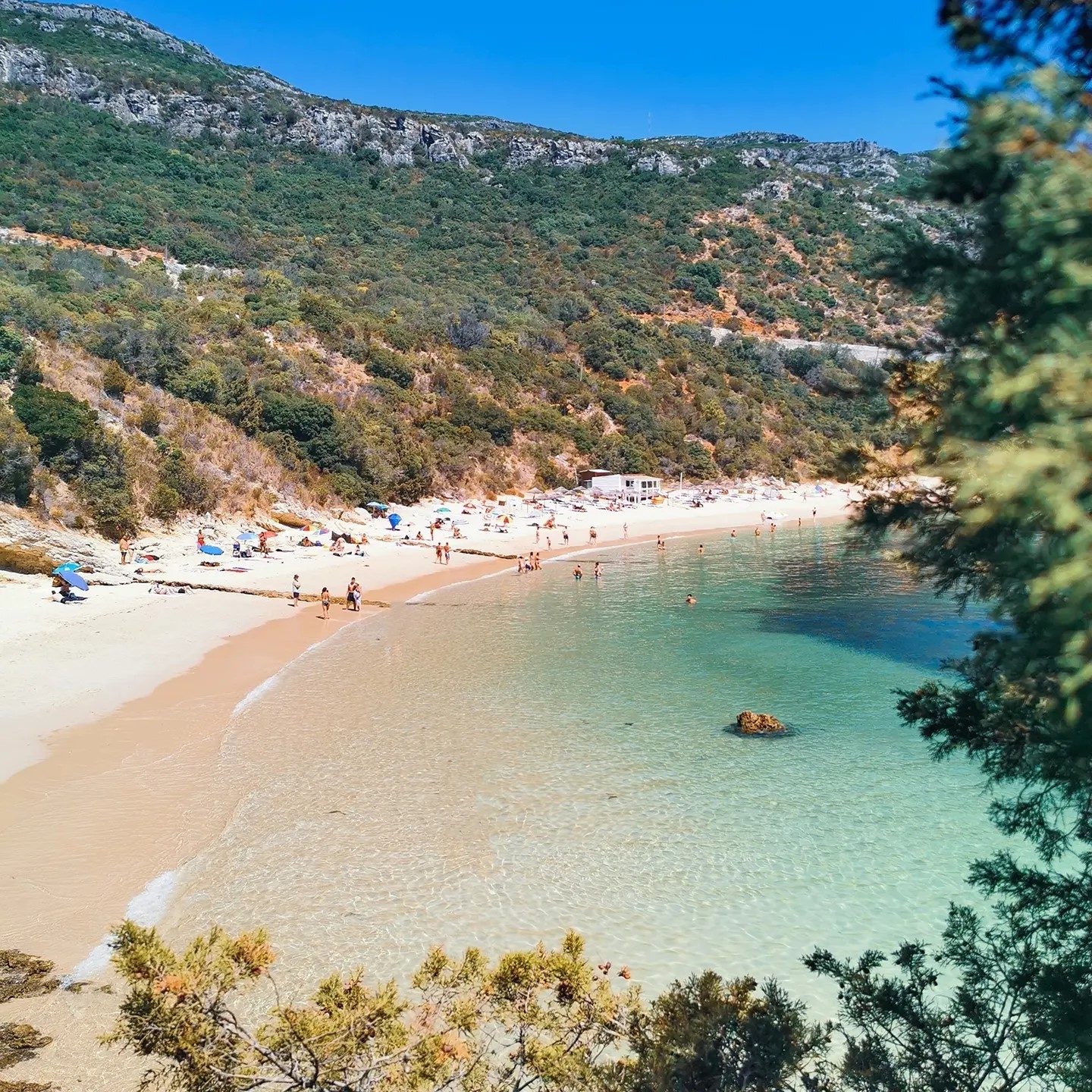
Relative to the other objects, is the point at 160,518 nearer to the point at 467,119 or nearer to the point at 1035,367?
the point at 1035,367

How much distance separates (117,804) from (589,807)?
21.4 ft

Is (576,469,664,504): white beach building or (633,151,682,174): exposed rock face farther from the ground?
(633,151,682,174): exposed rock face

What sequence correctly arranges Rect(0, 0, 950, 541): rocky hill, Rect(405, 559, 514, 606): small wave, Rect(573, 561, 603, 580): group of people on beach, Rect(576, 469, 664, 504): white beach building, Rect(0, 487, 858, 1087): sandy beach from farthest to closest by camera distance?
Rect(576, 469, 664, 504): white beach building, Rect(0, 0, 950, 541): rocky hill, Rect(573, 561, 603, 580): group of people on beach, Rect(405, 559, 514, 606): small wave, Rect(0, 487, 858, 1087): sandy beach

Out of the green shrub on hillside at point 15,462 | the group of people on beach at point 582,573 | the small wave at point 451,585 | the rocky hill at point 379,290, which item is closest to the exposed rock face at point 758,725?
the rocky hill at point 379,290

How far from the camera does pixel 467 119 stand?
120m

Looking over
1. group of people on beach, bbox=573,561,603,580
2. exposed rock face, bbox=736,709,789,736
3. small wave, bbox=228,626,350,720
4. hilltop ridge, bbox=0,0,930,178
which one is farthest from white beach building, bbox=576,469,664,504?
hilltop ridge, bbox=0,0,930,178

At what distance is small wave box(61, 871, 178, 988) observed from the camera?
7461 millimetres

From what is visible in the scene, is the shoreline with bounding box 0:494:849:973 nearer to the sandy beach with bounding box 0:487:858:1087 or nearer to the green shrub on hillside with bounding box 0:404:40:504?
the sandy beach with bounding box 0:487:858:1087

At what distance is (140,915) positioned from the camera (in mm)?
8477

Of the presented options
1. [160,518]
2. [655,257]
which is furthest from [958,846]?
[655,257]

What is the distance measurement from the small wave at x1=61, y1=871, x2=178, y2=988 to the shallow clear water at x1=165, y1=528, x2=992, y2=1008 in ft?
0.64

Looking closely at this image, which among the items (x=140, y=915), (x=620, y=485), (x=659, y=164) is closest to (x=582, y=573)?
(x=620, y=485)

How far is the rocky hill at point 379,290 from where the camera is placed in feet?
121

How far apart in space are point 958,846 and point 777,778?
2.89 m
